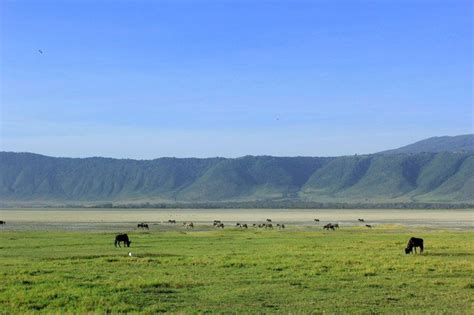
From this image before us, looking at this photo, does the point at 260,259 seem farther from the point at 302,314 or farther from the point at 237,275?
the point at 302,314

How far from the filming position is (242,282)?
69.3ft

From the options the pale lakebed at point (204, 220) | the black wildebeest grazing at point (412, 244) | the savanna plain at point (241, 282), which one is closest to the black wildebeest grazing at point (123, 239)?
the savanna plain at point (241, 282)

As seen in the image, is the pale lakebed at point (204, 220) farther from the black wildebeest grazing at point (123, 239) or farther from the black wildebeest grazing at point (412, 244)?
the black wildebeest grazing at point (412, 244)

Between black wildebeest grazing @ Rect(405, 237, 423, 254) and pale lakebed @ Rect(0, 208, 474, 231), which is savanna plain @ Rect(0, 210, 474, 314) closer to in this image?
black wildebeest grazing @ Rect(405, 237, 423, 254)

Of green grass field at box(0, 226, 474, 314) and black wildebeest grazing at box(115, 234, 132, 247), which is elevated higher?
black wildebeest grazing at box(115, 234, 132, 247)

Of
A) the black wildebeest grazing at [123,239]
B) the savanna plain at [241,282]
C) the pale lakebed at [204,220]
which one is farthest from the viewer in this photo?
the pale lakebed at [204,220]

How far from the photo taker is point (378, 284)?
67.7 feet

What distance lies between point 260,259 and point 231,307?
11077 mm

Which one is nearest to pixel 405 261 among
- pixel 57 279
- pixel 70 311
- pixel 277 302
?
pixel 277 302

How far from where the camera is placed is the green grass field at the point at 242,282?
17.1 meters

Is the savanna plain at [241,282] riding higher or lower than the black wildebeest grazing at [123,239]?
lower

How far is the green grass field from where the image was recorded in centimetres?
1709

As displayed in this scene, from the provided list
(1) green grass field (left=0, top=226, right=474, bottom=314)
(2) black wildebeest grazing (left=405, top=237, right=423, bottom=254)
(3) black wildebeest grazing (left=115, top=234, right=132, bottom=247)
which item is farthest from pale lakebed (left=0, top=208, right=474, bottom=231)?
(1) green grass field (left=0, top=226, right=474, bottom=314)

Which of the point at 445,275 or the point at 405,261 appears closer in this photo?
the point at 445,275
